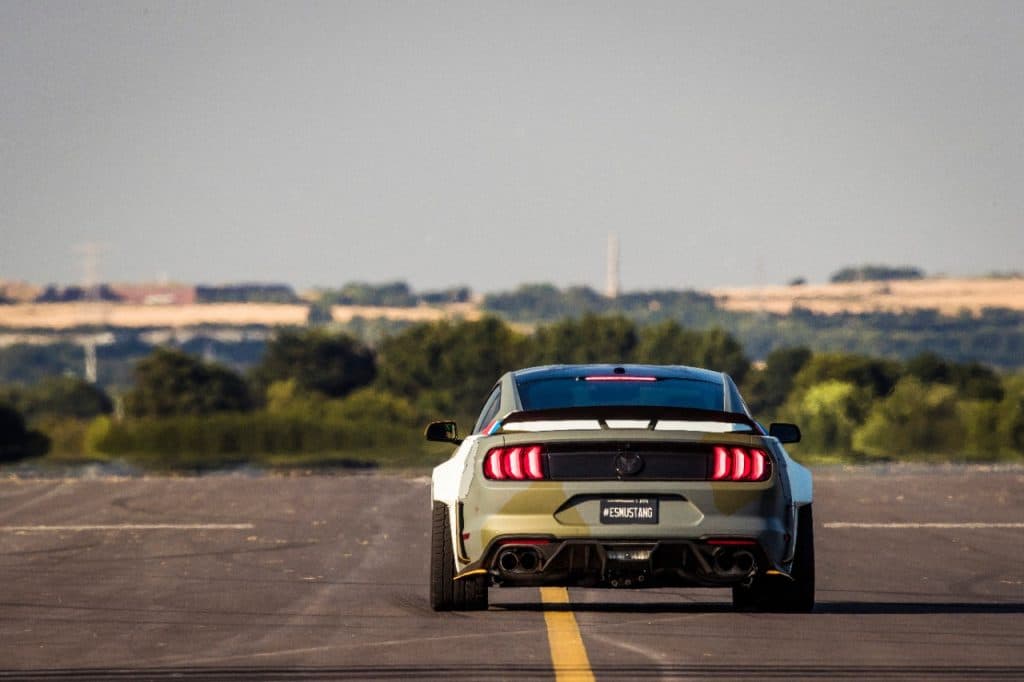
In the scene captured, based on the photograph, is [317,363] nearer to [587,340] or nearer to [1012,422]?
[587,340]

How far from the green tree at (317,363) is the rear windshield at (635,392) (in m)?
101

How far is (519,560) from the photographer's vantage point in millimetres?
12398

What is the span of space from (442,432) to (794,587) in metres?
2.84

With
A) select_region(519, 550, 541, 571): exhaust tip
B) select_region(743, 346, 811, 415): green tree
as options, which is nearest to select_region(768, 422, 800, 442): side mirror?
select_region(519, 550, 541, 571): exhaust tip

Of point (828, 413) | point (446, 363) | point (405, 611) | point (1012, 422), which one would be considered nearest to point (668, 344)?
point (446, 363)

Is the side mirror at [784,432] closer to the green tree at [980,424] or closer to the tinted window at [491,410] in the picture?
the tinted window at [491,410]

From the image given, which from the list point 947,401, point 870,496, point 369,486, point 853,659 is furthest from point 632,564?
point 947,401

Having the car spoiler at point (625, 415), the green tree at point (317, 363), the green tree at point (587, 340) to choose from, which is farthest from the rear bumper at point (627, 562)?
the green tree at point (587, 340)

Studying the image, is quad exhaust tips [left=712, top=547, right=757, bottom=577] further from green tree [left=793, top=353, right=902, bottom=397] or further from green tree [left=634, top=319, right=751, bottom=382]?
green tree [left=634, top=319, right=751, bottom=382]

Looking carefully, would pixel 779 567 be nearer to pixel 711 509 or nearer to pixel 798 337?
pixel 711 509

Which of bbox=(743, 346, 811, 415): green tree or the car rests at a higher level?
the car

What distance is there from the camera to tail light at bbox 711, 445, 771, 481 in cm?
1243

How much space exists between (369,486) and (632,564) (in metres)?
18.3

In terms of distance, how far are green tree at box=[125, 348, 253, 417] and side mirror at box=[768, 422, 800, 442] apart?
92.1 m
